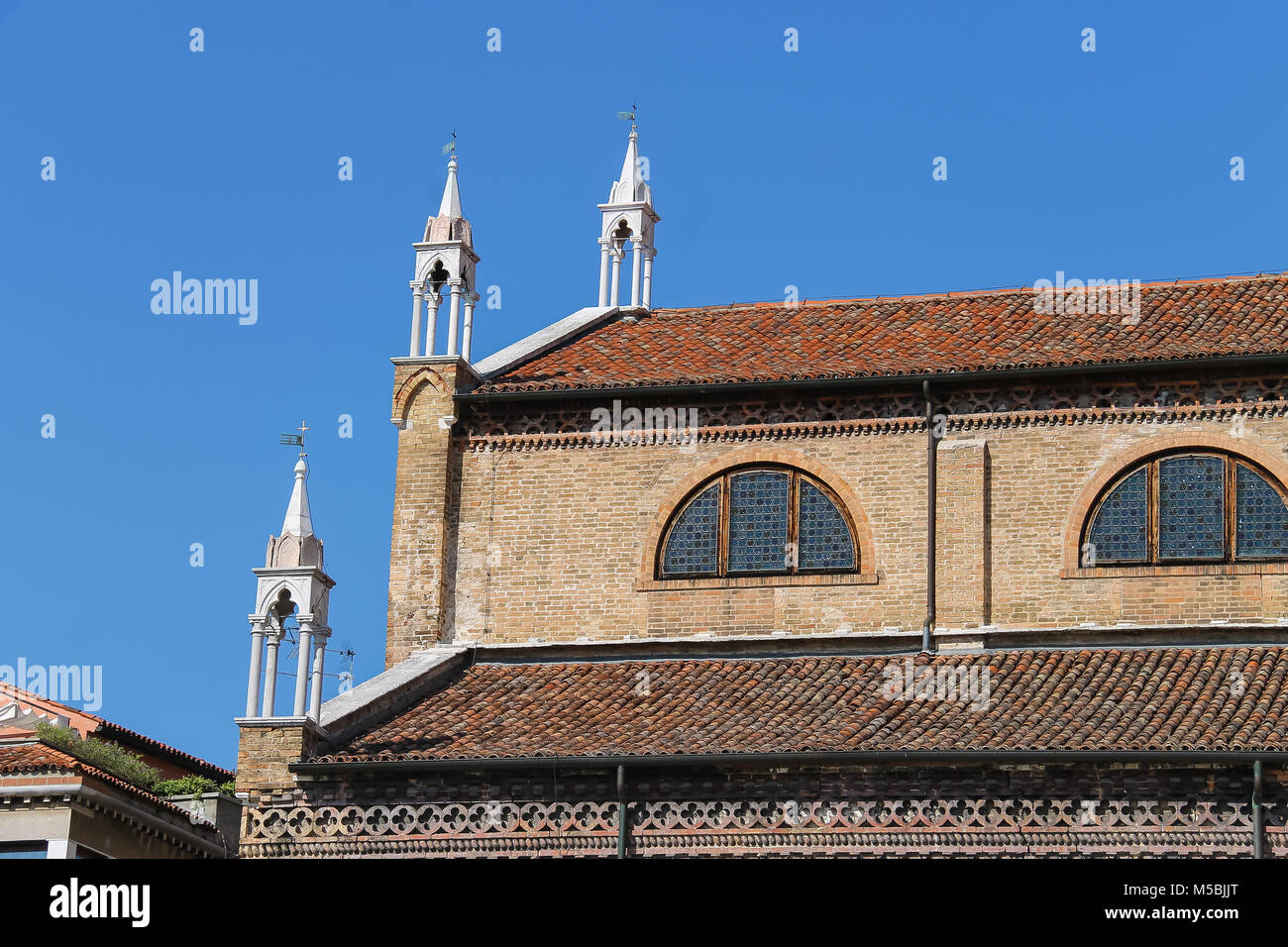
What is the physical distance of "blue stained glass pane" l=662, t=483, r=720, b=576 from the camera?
27.3 meters

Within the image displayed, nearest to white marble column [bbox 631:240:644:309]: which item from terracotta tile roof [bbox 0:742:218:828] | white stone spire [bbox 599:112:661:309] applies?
white stone spire [bbox 599:112:661:309]

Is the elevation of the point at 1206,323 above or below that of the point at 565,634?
above

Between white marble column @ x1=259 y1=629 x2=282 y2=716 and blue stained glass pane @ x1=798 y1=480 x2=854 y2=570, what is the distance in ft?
20.9

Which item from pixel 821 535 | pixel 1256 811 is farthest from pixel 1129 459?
pixel 1256 811

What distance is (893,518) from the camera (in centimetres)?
2695

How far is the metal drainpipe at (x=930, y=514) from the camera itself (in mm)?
26125

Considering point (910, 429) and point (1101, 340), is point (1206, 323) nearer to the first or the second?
point (1101, 340)

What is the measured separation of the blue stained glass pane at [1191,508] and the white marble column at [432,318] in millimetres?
9473

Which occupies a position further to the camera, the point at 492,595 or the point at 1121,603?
the point at 492,595

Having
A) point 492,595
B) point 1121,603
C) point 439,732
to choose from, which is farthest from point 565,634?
point 1121,603

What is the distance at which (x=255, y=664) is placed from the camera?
1010 inches

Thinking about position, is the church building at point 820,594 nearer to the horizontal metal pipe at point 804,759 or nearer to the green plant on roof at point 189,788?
the horizontal metal pipe at point 804,759

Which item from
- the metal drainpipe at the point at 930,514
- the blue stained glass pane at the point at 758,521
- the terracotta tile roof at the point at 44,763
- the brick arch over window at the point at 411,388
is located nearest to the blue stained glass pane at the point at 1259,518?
the metal drainpipe at the point at 930,514
